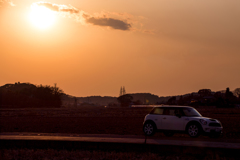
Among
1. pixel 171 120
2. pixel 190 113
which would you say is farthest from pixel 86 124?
pixel 190 113

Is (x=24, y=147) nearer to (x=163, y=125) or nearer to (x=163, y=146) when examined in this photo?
(x=163, y=146)

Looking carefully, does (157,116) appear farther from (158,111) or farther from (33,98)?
(33,98)

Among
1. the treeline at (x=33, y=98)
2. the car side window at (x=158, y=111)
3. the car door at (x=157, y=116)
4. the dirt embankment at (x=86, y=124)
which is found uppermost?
the treeline at (x=33, y=98)

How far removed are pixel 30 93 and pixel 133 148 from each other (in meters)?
144

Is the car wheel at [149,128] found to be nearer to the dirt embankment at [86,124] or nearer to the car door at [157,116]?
the car door at [157,116]

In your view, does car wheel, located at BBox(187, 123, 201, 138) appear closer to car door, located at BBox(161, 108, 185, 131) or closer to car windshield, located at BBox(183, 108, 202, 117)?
car door, located at BBox(161, 108, 185, 131)

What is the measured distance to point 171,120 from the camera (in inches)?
784

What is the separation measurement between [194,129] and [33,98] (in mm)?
125863

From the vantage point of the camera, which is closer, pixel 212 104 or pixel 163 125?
pixel 163 125

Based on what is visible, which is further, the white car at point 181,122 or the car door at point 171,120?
the car door at point 171,120

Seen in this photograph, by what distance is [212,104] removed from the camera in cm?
14175

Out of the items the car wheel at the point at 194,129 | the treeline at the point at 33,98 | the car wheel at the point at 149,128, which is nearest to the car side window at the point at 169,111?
the car wheel at the point at 149,128

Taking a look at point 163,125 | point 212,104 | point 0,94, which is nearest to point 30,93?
point 0,94

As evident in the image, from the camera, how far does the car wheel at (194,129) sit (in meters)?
19.0
